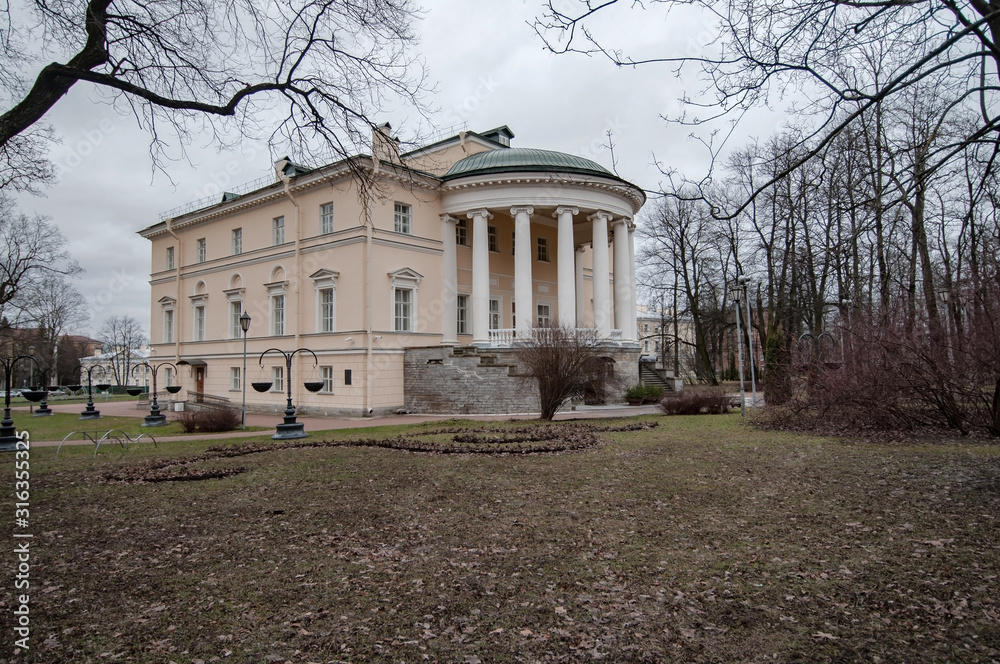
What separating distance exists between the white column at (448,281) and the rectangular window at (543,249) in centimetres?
610

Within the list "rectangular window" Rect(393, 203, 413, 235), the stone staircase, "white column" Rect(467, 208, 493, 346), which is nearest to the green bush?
the stone staircase

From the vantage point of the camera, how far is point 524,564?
575cm

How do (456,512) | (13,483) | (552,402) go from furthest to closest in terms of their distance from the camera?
(552,402)
(13,483)
(456,512)

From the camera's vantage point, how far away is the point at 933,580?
5023mm

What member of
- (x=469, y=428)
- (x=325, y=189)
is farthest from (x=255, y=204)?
(x=469, y=428)

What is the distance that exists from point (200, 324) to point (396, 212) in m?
15.1

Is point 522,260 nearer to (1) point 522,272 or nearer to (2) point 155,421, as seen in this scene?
(1) point 522,272

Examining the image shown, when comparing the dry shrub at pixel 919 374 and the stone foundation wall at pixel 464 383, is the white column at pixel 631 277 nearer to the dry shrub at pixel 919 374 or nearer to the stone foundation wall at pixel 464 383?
the stone foundation wall at pixel 464 383

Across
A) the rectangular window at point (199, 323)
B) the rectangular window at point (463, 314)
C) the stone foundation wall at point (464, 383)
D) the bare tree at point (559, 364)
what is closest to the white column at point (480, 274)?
the stone foundation wall at point (464, 383)

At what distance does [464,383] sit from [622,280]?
11.0m

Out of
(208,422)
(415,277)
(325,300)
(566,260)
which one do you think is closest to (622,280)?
(566,260)

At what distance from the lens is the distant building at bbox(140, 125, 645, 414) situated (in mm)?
25328

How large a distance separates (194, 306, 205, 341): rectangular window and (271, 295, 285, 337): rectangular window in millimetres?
7592

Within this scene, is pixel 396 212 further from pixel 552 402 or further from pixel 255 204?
pixel 552 402
